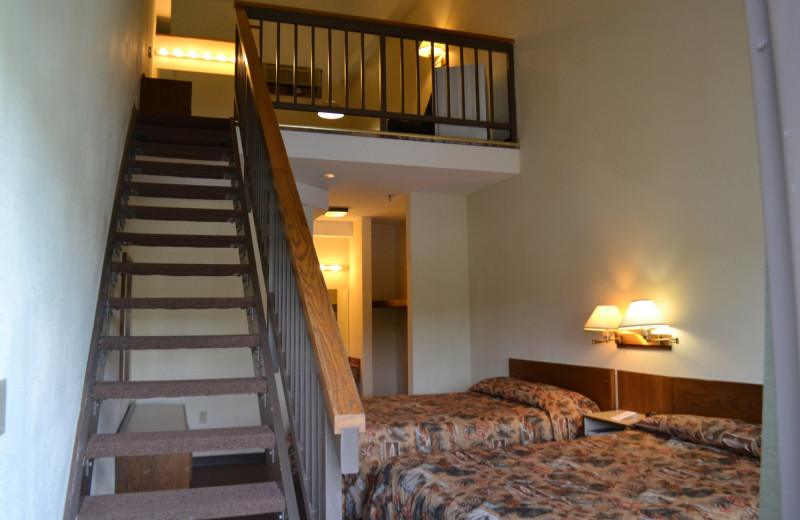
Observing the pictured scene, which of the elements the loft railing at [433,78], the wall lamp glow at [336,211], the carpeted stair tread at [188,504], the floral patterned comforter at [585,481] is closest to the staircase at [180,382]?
the carpeted stair tread at [188,504]

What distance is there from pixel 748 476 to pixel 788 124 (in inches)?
101

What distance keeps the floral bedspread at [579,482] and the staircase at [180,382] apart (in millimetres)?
692

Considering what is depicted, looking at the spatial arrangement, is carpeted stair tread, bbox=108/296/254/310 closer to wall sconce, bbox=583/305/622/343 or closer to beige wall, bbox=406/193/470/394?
wall sconce, bbox=583/305/622/343

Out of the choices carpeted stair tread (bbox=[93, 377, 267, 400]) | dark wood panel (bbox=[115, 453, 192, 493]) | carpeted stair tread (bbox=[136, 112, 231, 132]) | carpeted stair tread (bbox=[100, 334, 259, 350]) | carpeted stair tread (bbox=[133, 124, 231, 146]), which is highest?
carpeted stair tread (bbox=[136, 112, 231, 132])

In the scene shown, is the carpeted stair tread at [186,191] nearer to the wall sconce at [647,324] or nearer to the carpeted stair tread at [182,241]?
the carpeted stair tread at [182,241]

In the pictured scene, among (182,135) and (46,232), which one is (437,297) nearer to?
(182,135)

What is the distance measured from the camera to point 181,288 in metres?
5.16

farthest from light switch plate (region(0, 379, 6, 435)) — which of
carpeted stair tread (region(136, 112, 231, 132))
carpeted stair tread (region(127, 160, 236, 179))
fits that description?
carpeted stair tread (region(136, 112, 231, 132))

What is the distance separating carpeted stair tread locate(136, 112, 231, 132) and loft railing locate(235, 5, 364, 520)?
188 cm

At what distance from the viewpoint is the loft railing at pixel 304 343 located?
154cm

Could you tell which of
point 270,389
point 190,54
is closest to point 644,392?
point 270,389

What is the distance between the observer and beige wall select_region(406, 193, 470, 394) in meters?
5.86

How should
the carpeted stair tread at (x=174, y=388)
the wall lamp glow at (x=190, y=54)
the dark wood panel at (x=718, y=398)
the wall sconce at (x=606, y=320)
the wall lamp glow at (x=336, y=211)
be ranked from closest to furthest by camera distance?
the carpeted stair tread at (x=174, y=388) → the dark wood panel at (x=718, y=398) → the wall sconce at (x=606, y=320) → the wall lamp glow at (x=336, y=211) → the wall lamp glow at (x=190, y=54)

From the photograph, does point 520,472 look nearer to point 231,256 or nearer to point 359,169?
point 359,169
